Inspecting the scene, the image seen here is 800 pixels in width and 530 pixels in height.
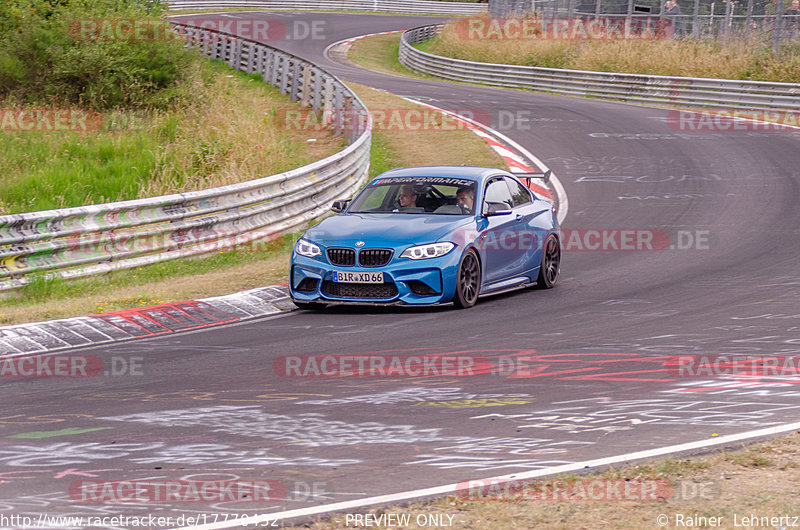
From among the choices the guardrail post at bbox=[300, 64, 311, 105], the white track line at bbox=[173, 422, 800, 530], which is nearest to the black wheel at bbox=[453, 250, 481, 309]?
the white track line at bbox=[173, 422, 800, 530]

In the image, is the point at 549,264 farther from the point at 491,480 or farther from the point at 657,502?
the point at 657,502

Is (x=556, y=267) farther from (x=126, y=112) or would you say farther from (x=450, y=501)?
(x=126, y=112)

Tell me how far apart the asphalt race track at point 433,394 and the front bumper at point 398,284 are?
0.66 ft

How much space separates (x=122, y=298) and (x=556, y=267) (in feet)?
17.1

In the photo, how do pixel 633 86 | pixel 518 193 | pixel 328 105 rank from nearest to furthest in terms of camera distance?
pixel 518 193 < pixel 328 105 < pixel 633 86

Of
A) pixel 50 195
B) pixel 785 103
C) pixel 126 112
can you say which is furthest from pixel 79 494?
pixel 785 103

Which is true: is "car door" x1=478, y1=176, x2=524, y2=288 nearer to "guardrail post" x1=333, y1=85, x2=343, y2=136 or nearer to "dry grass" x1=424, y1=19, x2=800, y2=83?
"guardrail post" x1=333, y1=85, x2=343, y2=136

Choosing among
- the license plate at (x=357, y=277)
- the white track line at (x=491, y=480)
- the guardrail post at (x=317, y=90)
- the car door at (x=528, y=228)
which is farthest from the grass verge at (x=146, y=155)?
the white track line at (x=491, y=480)

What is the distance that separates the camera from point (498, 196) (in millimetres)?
12562

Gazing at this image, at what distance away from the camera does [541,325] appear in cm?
1024

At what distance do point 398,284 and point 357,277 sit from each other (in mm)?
437

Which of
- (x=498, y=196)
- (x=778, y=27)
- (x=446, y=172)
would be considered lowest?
(x=498, y=196)

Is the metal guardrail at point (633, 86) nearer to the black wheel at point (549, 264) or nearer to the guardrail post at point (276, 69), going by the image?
the guardrail post at point (276, 69)

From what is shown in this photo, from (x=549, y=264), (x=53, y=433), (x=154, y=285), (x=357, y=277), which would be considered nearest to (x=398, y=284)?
(x=357, y=277)
